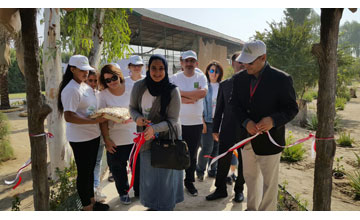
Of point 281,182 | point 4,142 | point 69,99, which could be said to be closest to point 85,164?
point 69,99

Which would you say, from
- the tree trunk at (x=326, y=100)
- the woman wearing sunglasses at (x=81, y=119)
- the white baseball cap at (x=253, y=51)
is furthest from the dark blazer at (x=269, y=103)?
the woman wearing sunglasses at (x=81, y=119)

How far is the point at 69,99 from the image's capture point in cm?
258

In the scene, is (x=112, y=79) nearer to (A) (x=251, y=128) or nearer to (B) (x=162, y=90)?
(B) (x=162, y=90)

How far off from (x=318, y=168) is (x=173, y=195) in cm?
144

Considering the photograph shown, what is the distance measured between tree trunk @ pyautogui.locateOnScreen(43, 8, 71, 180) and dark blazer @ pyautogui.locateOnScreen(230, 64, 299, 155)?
333cm

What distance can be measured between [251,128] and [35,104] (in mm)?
1979

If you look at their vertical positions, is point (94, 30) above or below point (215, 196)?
above

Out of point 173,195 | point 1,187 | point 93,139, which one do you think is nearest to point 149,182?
point 173,195

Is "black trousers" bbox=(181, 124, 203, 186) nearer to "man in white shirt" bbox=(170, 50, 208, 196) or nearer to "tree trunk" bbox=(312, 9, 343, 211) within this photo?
"man in white shirt" bbox=(170, 50, 208, 196)

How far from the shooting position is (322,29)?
6.92ft

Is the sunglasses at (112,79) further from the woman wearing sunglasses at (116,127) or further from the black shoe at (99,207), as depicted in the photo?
the black shoe at (99,207)

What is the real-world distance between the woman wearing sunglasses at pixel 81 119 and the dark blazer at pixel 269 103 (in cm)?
158

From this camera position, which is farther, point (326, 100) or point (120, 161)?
point (120, 161)

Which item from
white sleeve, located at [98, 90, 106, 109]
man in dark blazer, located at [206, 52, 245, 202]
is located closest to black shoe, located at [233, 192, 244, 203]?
man in dark blazer, located at [206, 52, 245, 202]
